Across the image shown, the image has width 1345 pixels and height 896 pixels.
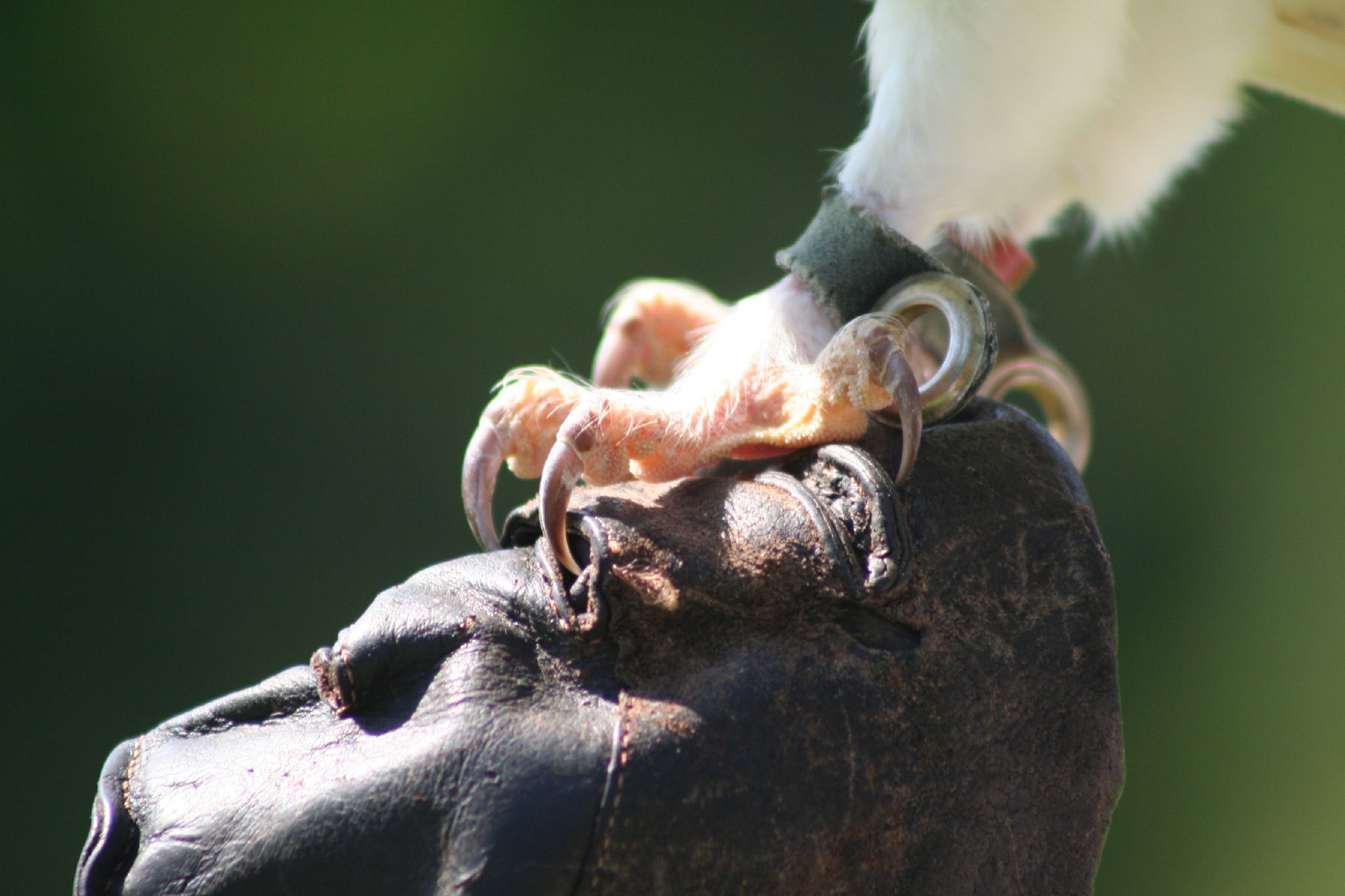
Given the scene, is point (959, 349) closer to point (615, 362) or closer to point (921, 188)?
point (921, 188)

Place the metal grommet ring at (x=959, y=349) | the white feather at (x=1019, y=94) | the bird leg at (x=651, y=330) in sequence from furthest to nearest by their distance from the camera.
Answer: the bird leg at (x=651, y=330) < the white feather at (x=1019, y=94) < the metal grommet ring at (x=959, y=349)

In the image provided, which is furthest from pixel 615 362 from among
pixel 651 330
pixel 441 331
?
pixel 441 331

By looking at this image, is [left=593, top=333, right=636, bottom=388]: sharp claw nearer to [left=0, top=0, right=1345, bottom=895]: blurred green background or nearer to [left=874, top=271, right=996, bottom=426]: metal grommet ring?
[left=874, top=271, right=996, bottom=426]: metal grommet ring

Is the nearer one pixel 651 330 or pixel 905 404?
pixel 905 404

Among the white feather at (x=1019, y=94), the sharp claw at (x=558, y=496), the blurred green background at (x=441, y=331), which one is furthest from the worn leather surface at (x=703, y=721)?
the blurred green background at (x=441, y=331)

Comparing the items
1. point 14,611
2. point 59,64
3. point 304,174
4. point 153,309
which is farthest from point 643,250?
point 14,611

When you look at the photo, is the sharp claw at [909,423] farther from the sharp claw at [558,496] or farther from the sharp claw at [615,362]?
the sharp claw at [615,362]

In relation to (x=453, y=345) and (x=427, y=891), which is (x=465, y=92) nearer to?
(x=453, y=345)
